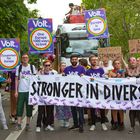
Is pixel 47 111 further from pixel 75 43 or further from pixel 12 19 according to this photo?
pixel 75 43

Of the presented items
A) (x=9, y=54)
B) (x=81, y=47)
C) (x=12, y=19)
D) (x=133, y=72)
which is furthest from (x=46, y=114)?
(x=81, y=47)

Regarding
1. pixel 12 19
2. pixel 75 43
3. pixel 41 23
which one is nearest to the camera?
pixel 41 23

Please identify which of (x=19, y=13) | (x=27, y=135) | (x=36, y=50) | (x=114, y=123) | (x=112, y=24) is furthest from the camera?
(x=112, y=24)

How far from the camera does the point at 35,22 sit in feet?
48.5

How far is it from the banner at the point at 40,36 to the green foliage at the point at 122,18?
2488 centimetres

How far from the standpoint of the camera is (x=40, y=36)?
579 inches

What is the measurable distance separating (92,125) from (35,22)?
484cm

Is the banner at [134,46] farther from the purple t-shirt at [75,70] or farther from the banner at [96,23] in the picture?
the purple t-shirt at [75,70]

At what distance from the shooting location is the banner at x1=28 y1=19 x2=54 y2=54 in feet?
48.2

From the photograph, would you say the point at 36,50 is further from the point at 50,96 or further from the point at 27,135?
the point at 27,135

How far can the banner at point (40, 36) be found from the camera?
14.7m

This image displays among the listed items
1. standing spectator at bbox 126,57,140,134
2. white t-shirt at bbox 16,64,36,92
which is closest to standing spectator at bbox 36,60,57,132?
white t-shirt at bbox 16,64,36,92

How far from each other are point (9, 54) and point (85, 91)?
322 cm

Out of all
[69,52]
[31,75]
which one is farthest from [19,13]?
[31,75]
